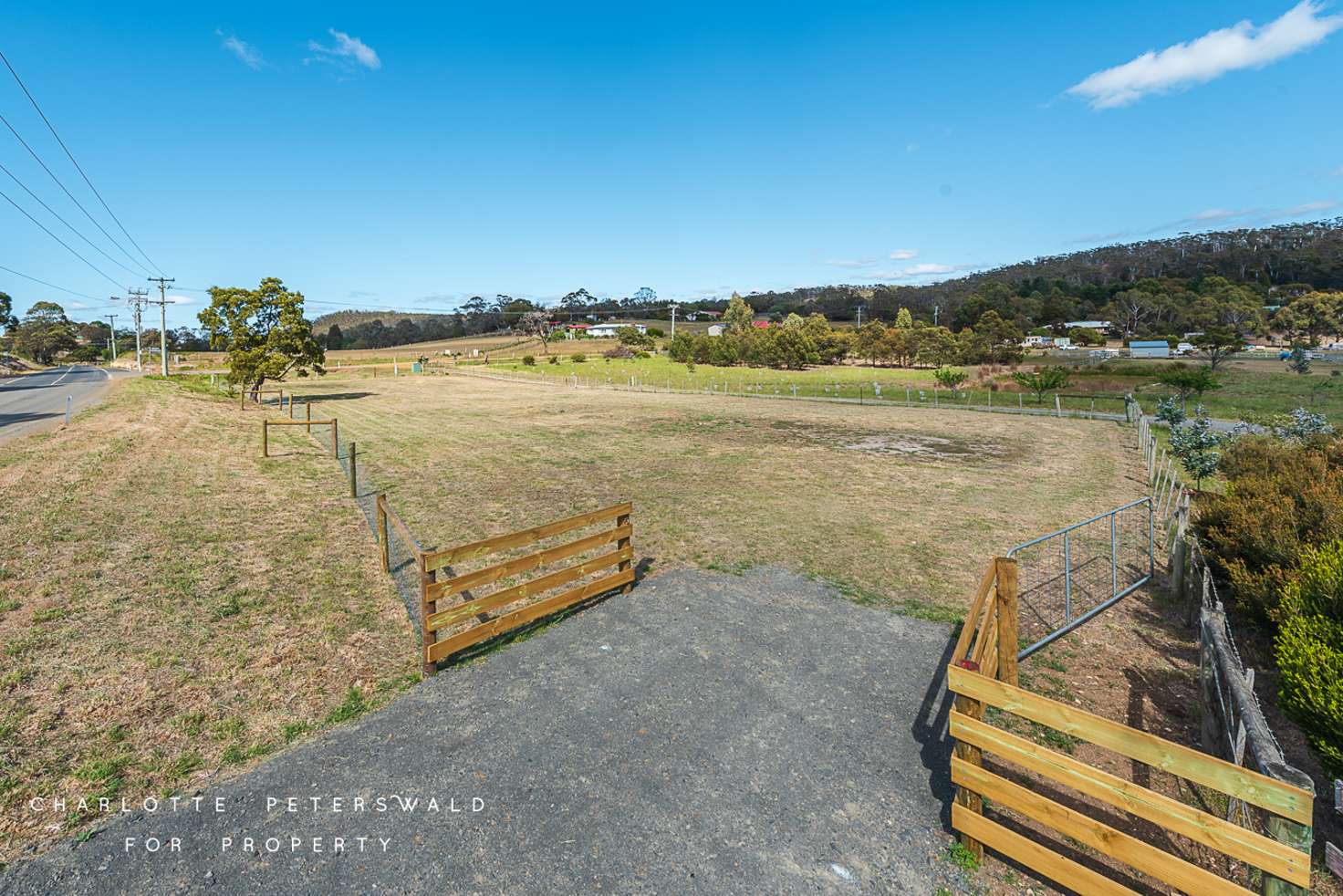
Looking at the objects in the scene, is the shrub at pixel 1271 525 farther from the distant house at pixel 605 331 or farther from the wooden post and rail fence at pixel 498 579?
the distant house at pixel 605 331

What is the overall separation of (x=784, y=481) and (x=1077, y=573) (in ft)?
26.3

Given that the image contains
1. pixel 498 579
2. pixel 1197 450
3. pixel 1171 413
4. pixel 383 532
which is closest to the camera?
pixel 498 579

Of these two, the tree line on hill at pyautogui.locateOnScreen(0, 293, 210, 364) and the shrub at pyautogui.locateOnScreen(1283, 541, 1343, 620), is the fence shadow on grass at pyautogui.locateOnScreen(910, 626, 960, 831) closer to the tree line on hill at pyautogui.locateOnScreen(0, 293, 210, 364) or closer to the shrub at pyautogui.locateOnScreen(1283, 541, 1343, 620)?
the shrub at pyautogui.locateOnScreen(1283, 541, 1343, 620)

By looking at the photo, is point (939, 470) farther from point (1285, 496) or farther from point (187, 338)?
point (187, 338)

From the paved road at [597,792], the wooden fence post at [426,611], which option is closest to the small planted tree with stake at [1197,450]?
the paved road at [597,792]

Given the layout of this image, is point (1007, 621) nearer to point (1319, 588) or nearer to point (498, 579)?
point (1319, 588)

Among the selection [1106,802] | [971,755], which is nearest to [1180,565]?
[1106,802]

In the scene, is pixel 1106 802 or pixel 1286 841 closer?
pixel 1286 841

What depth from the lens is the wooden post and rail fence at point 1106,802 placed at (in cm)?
307

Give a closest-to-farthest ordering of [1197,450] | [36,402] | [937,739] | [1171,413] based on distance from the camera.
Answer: [937,739] < [1197,450] < [1171,413] < [36,402]

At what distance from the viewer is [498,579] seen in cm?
795

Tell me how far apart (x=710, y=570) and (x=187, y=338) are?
185 m

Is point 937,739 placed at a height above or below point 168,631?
below

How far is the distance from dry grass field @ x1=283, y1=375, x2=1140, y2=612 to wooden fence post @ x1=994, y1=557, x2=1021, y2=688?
3.18 metres
